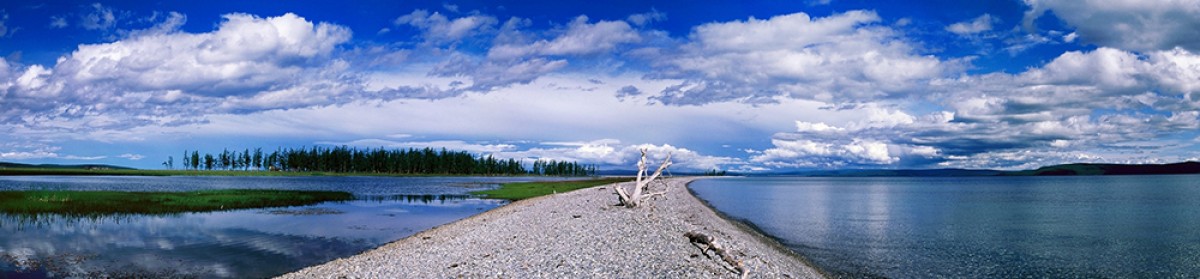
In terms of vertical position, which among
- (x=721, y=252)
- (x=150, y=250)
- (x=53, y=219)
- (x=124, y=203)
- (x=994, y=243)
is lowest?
(x=994, y=243)

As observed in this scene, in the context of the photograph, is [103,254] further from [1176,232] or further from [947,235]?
[1176,232]

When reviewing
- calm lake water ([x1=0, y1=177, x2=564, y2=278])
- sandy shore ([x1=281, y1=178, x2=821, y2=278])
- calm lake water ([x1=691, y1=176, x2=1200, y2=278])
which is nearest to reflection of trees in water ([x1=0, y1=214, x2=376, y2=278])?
calm lake water ([x1=0, y1=177, x2=564, y2=278])

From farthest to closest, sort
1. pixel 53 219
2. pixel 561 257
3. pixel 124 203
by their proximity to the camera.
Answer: pixel 124 203 < pixel 53 219 < pixel 561 257

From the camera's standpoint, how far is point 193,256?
947 inches

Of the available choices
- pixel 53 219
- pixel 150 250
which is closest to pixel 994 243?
pixel 150 250

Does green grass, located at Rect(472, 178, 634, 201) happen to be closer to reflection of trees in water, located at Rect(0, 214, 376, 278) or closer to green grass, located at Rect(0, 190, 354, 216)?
green grass, located at Rect(0, 190, 354, 216)

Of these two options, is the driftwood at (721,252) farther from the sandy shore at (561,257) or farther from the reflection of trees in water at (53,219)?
the reflection of trees in water at (53,219)

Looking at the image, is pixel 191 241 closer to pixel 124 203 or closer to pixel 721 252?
pixel 721 252

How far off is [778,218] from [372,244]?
96.4 ft

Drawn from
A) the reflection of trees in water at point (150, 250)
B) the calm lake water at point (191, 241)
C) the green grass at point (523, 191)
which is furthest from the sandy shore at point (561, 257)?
the green grass at point (523, 191)

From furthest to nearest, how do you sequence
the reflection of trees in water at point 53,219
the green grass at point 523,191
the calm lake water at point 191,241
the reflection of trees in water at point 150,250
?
the green grass at point 523,191 → the reflection of trees in water at point 53,219 → the calm lake water at point 191,241 → the reflection of trees in water at point 150,250

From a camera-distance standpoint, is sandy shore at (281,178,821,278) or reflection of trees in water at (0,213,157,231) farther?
reflection of trees in water at (0,213,157,231)

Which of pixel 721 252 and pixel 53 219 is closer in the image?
pixel 721 252

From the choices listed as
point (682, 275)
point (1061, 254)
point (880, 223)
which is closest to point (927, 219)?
point (880, 223)
